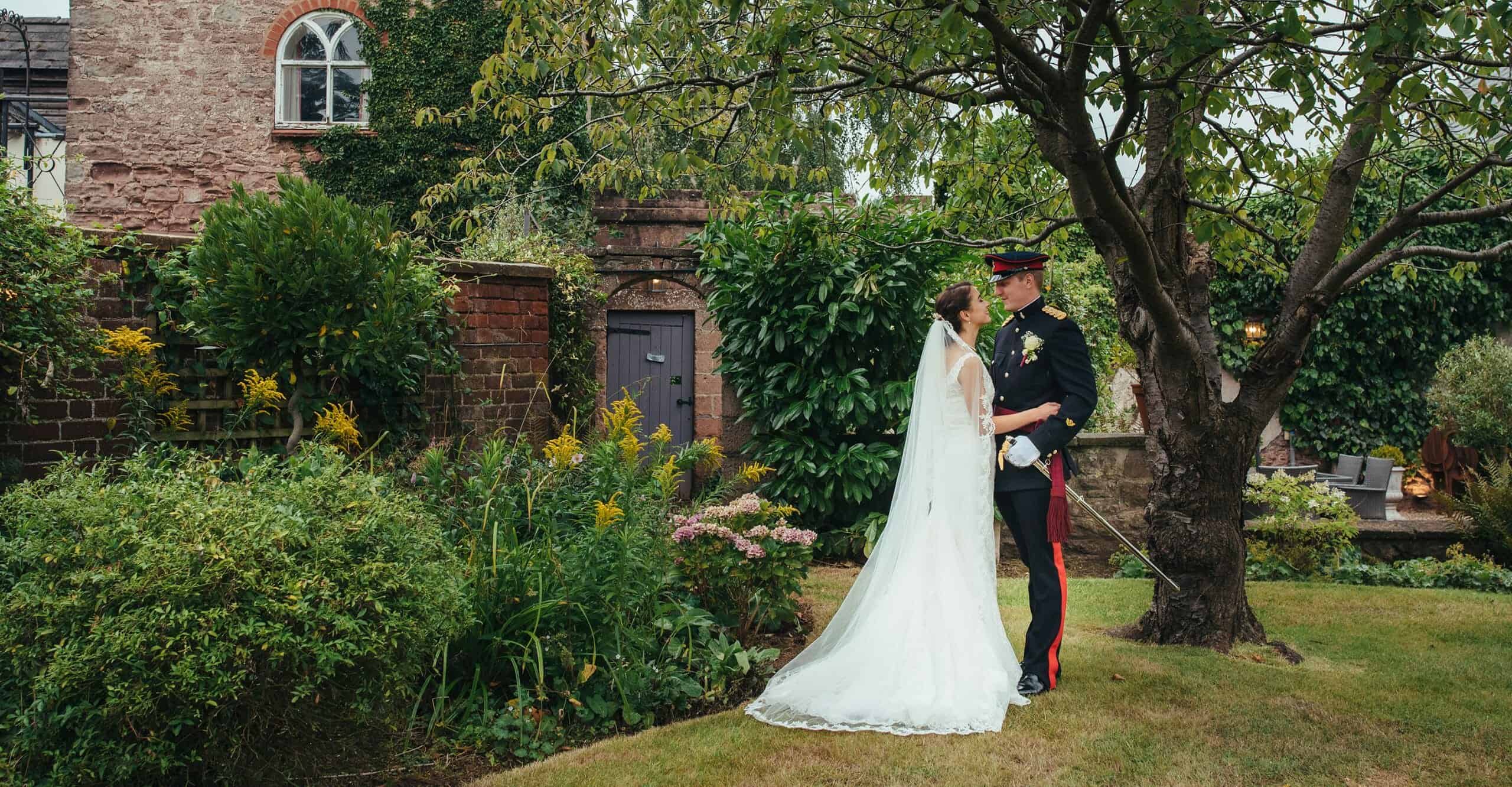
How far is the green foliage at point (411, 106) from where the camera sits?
1316 cm

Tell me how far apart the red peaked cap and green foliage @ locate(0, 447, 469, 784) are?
3002 mm

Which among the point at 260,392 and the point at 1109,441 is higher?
the point at 260,392

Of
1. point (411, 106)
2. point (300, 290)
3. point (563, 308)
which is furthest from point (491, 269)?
point (411, 106)

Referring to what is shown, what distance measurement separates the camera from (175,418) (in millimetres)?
5387

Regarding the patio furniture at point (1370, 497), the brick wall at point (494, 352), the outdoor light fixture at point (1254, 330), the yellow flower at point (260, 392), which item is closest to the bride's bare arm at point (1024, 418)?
the yellow flower at point (260, 392)

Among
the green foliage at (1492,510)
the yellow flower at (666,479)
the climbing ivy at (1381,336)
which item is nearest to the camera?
the yellow flower at (666,479)

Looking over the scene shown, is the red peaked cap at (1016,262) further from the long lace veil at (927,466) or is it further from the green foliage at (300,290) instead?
the green foliage at (300,290)

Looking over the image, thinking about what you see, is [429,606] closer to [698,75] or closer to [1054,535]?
[1054,535]

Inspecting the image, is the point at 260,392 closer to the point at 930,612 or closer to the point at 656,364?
the point at 930,612

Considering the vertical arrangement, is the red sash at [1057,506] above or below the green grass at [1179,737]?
above

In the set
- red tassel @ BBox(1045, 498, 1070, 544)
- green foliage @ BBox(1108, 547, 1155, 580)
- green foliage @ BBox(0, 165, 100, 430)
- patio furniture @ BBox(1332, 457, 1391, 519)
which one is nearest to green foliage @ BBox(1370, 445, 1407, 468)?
patio furniture @ BBox(1332, 457, 1391, 519)

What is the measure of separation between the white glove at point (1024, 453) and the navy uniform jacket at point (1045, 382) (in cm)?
5

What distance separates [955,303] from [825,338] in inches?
131

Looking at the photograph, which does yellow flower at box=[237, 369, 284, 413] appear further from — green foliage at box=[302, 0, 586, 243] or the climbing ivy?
the climbing ivy
